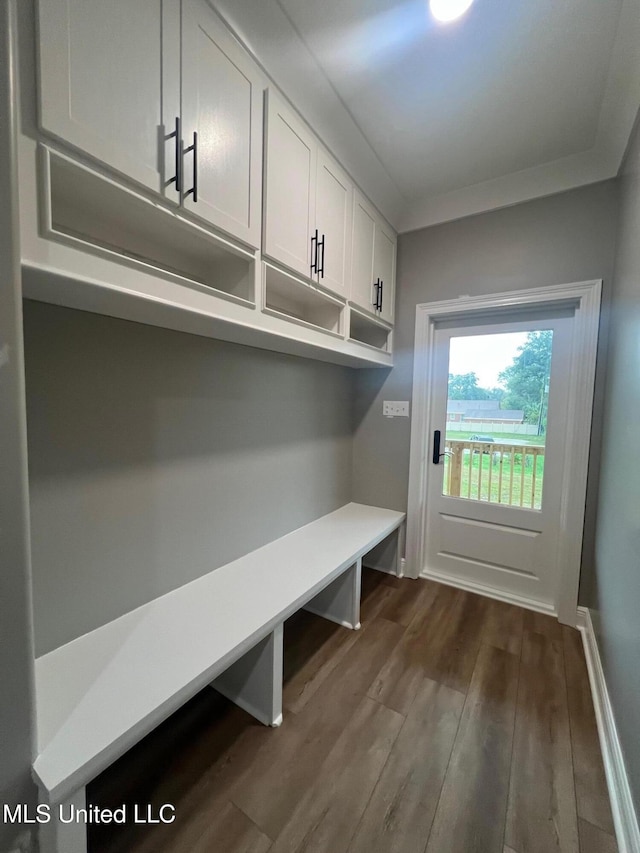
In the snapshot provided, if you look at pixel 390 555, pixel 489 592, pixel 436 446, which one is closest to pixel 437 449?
pixel 436 446

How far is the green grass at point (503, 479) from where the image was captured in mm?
2210

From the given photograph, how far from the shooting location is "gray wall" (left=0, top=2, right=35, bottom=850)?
0.69 metres

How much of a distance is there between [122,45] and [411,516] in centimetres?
265

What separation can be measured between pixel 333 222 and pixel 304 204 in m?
0.27

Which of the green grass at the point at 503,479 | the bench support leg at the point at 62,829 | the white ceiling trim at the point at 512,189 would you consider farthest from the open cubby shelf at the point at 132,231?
the green grass at the point at 503,479

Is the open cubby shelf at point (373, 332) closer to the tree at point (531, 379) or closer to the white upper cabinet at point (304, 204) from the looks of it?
the white upper cabinet at point (304, 204)

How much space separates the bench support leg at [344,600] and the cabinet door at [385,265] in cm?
171

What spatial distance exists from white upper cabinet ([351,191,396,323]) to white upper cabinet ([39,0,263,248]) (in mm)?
838

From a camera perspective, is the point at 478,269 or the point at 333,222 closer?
the point at 333,222

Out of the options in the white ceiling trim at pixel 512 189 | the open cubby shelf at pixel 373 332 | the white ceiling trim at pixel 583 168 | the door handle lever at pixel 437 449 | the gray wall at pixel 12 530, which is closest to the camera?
the gray wall at pixel 12 530

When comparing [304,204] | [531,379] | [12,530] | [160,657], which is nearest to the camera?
[12,530]

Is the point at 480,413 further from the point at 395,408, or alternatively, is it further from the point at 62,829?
the point at 62,829

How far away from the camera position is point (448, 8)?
1.15m

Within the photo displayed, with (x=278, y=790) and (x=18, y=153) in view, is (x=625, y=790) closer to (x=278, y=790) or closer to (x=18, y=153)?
(x=278, y=790)
